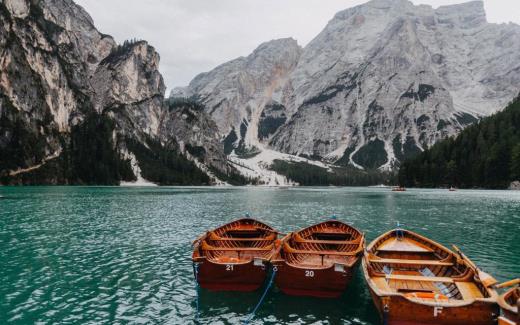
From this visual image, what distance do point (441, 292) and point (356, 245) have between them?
7.97 m

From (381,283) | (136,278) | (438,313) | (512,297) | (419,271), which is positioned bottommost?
(136,278)

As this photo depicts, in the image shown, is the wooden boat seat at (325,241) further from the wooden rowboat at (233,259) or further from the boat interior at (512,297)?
the boat interior at (512,297)

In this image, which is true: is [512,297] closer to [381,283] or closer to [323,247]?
[381,283]

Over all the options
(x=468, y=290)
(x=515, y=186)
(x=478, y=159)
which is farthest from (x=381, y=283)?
(x=478, y=159)

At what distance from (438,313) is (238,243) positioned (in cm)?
1603

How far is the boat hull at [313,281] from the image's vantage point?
1789 centimetres

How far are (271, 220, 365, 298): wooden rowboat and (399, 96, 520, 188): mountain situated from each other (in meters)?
134

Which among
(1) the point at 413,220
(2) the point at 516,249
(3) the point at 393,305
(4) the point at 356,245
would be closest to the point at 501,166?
(1) the point at 413,220

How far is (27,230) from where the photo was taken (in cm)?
4097

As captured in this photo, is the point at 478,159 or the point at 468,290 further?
the point at 478,159

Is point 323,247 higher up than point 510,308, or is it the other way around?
point 510,308

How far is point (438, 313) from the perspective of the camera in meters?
13.2

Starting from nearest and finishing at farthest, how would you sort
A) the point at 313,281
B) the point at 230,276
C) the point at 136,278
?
the point at 313,281 < the point at 230,276 < the point at 136,278

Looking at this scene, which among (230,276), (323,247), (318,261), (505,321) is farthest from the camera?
(323,247)
